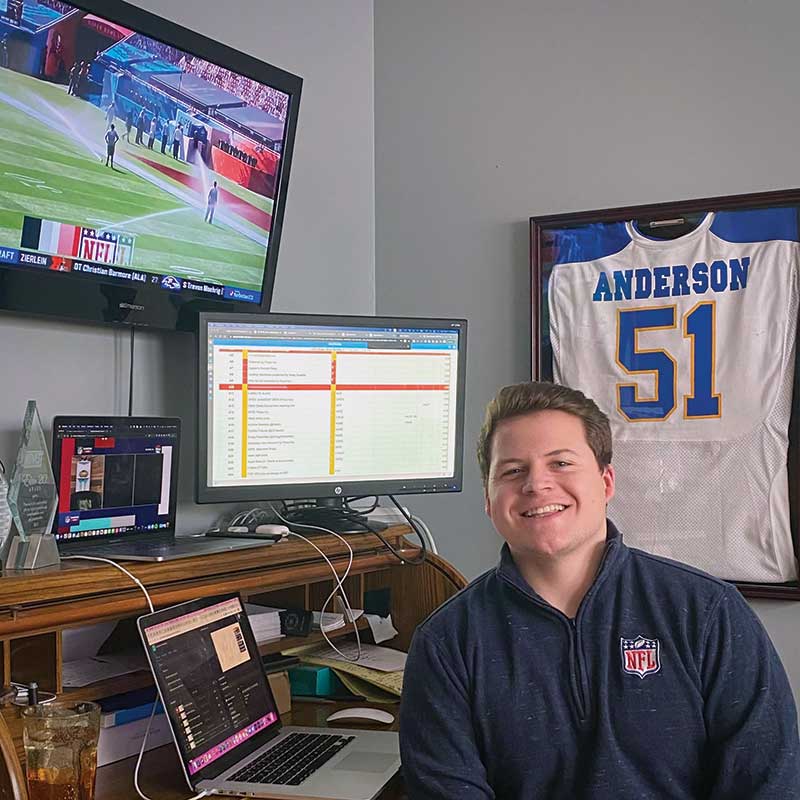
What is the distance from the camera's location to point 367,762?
1.63 m

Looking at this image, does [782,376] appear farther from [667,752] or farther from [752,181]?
[667,752]

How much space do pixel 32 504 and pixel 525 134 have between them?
1.57 meters

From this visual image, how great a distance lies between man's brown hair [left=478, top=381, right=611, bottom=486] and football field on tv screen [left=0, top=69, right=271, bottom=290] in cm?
70

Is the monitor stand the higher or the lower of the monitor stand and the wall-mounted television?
the lower

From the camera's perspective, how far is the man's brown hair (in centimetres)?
159

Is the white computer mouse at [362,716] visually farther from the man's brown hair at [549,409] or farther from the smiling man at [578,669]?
the man's brown hair at [549,409]

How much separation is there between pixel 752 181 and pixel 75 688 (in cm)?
171

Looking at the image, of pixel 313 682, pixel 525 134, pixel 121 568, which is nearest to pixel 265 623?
pixel 313 682

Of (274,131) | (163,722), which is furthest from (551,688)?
(274,131)

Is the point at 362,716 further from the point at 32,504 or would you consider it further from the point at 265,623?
the point at 32,504

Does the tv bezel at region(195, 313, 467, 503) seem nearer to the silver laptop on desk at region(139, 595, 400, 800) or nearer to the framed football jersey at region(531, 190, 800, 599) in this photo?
the silver laptop on desk at region(139, 595, 400, 800)

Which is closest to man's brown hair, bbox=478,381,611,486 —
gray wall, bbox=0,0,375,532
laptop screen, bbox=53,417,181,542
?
laptop screen, bbox=53,417,181,542

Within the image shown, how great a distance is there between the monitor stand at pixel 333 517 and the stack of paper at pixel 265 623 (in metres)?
0.16

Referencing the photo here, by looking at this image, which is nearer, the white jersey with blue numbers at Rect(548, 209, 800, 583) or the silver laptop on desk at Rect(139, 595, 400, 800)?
the silver laptop on desk at Rect(139, 595, 400, 800)
